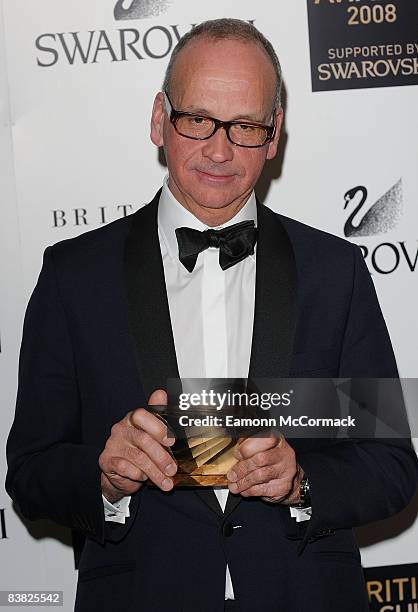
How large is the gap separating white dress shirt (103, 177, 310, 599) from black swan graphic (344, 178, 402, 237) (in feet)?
2.31

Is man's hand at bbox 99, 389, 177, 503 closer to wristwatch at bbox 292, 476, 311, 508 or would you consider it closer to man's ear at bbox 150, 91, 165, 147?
wristwatch at bbox 292, 476, 311, 508

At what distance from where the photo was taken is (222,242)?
Answer: 1744 mm

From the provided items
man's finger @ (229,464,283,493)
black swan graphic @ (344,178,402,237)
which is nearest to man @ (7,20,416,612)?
man's finger @ (229,464,283,493)

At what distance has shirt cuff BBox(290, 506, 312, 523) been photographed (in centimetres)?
161

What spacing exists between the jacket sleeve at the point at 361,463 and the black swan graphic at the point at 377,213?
2.27 feet

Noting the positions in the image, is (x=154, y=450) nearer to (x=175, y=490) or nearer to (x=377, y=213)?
(x=175, y=490)

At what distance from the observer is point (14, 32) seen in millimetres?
2393

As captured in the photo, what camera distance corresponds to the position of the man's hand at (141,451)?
1376 millimetres

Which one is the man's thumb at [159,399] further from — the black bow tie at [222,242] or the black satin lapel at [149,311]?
the black bow tie at [222,242]

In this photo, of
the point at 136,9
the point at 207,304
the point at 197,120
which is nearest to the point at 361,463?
the point at 207,304

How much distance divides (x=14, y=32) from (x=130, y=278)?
39.5 inches

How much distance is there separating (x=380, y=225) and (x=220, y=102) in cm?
95

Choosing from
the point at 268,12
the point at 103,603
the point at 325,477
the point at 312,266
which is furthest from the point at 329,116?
the point at 103,603

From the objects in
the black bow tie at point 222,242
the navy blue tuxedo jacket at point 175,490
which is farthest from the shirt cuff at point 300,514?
the black bow tie at point 222,242
